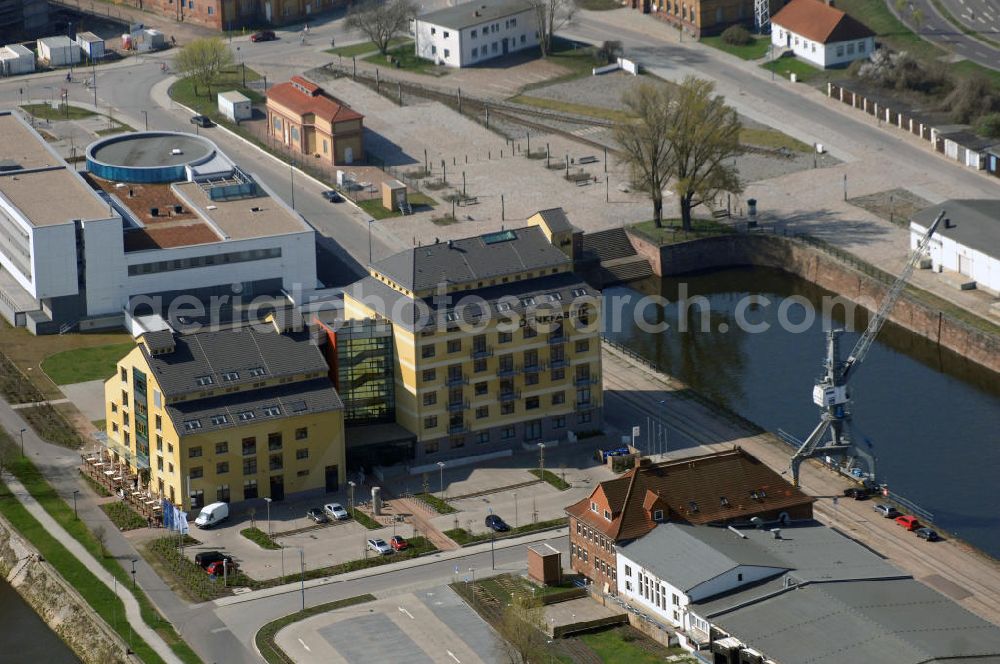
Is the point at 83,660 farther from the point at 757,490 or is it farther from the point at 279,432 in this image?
the point at 757,490

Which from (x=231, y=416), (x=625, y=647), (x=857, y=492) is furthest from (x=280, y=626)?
(x=857, y=492)

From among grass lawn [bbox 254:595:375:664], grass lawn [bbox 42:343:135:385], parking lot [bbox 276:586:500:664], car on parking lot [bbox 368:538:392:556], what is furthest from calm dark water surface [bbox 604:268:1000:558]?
grass lawn [bbox 42:343:135:385]

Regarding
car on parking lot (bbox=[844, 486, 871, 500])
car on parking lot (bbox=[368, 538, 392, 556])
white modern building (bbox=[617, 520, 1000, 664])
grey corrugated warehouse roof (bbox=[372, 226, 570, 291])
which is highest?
grey corrugated warehouse roof (bbox=[372, 226, 570, 291])

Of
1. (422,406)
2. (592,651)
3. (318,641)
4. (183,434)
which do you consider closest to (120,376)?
(183,434)

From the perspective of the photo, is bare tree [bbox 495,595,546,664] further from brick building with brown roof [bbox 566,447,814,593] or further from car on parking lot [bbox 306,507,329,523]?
car on parking lot [bbox 306,507,329,523]

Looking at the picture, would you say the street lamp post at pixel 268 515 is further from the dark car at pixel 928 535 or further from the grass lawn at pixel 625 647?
the dark car at pixel 928 535

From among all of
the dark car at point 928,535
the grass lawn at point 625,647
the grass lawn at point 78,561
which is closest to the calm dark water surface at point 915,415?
the dark car at point 928,535
